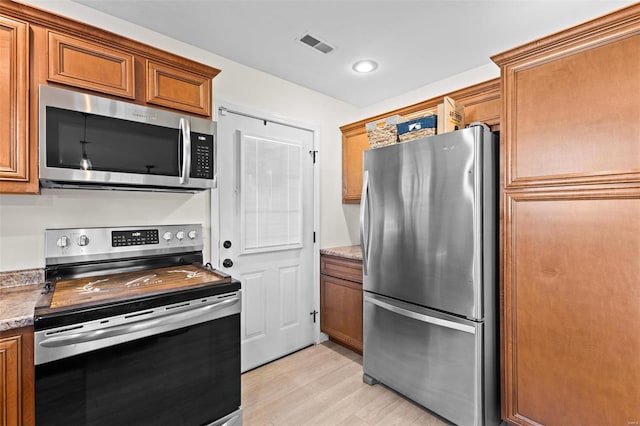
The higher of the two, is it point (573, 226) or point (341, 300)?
point (573, 226)

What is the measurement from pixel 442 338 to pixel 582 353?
0.66m

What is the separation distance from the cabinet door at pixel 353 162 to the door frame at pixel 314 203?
357 millimetres

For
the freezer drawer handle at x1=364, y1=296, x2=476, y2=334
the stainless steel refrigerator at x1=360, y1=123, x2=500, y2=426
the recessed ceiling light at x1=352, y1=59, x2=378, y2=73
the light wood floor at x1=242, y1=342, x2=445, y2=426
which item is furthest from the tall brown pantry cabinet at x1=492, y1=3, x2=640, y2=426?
the recessed ceiling light at x1=352, y1=59, x2=378, y2=73

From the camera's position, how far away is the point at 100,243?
1.85m

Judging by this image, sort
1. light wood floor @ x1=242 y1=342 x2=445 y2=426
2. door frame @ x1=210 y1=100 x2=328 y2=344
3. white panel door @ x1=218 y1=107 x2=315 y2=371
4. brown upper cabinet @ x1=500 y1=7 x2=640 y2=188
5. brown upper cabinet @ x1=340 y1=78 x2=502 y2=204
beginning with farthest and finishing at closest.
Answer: white panel door @ x1=218 y1=107 x2=315 y2=371, door frame @ x1=210 y1=100 x2=328 y2=344, brown upper cabinet @ x1=340 y1=78 x2=502 y2=204, light wood floor @ x1=242 y1=342 x2=445 y2=426, brown upper cabinet @ x1=500 y1=7 x2=640 y2=188

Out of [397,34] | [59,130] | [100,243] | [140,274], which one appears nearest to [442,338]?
[140,274]

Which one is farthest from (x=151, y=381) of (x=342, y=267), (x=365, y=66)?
(x=365, y=66)

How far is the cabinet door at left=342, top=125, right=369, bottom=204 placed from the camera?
3.15 m

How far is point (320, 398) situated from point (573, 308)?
5.39 ft

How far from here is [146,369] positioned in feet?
4.75

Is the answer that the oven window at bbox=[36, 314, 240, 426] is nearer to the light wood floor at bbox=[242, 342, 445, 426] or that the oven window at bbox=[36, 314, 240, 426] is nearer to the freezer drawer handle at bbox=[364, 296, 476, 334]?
the light wood floor at bbox=[242, 342, 445, 426]

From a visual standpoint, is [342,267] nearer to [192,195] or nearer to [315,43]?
[192,195]

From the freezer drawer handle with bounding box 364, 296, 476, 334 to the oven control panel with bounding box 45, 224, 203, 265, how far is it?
135 centimetres

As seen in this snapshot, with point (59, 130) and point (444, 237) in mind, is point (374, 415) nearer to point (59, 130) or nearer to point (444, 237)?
point (444, 237)
